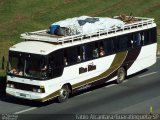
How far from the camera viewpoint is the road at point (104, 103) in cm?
2352

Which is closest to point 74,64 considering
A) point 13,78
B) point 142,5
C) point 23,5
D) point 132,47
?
point 13,78

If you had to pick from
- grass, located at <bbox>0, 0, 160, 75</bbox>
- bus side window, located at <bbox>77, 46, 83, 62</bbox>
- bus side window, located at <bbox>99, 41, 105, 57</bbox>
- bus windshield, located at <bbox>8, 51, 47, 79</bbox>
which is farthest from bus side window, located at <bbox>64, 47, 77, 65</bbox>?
grass, located at <bbox>0, 0, 160, 75</bbox>

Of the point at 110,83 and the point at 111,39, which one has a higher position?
the point at 111,39

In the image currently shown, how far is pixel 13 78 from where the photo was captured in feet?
80.3

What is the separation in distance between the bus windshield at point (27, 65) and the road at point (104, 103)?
1486 mm

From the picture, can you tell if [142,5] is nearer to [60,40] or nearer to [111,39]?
[111,39]

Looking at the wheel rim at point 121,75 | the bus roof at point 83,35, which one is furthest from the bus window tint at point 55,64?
the wheel rim at point 121,75

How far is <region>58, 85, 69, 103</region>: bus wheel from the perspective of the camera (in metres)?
24.9

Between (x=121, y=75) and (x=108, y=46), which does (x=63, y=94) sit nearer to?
(x=108, y=46)

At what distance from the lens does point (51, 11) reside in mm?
47156

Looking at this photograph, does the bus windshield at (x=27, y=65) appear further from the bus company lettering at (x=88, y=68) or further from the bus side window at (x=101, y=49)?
the bus side window at (x=101, y=49)

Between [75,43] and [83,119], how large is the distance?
14.6 ft

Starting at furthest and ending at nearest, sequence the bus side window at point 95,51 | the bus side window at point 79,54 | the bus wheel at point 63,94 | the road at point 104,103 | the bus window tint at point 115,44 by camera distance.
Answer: the bus window tint at point 115,44
the bus side window at point 95,51
the bus side window at point 79,54
the bus wheel at point 63,94
the road at point 104,103

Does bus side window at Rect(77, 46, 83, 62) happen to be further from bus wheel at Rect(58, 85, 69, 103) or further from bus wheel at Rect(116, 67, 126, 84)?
bus wheel at Rect(116, 67, 126, 84)
